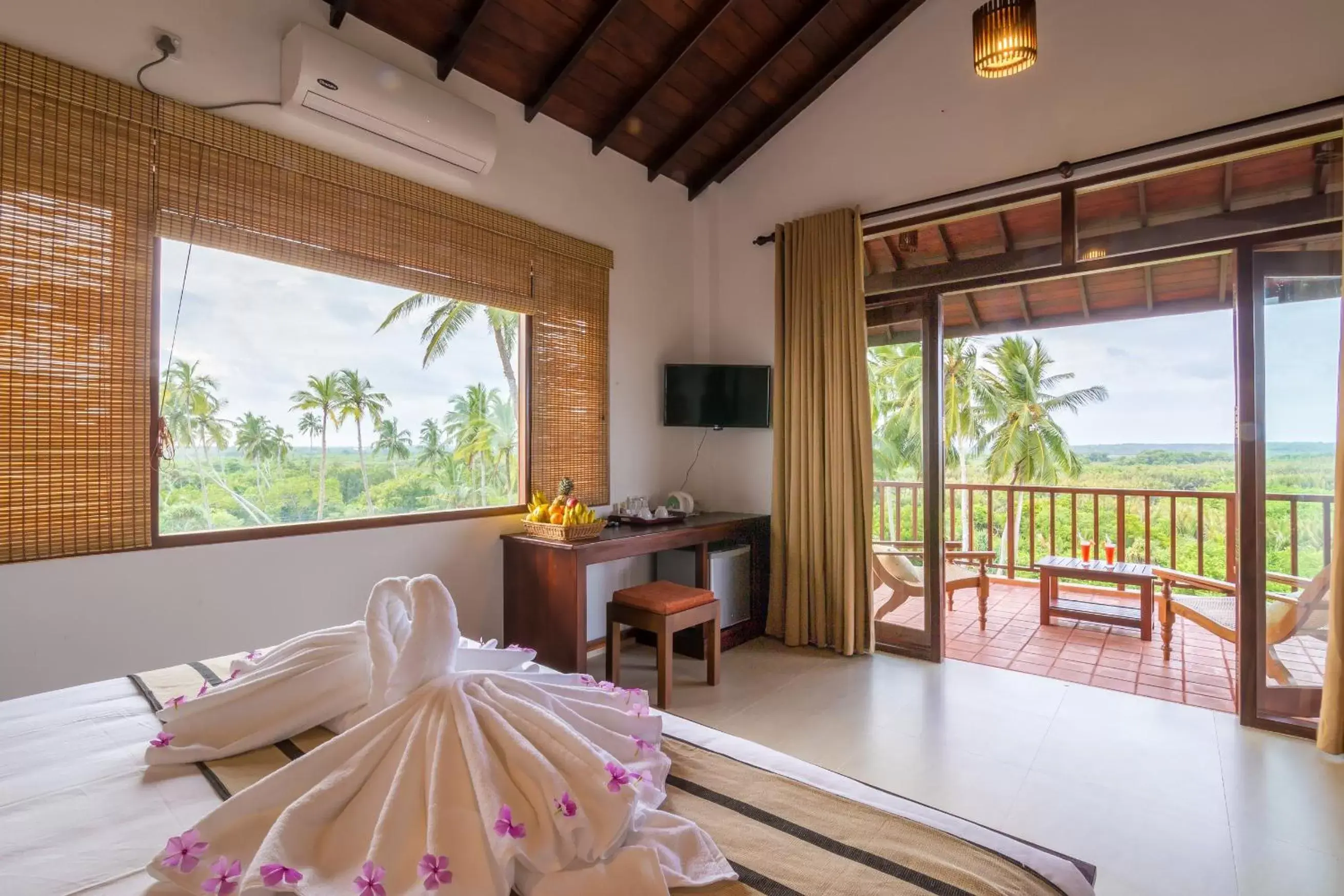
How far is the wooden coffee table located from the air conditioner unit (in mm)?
4194

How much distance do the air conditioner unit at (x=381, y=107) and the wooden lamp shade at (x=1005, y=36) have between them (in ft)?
6.75

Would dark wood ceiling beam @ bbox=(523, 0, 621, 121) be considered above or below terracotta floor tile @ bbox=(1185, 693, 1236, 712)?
above

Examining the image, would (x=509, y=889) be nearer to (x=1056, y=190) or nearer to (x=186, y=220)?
(x=186, y=220)

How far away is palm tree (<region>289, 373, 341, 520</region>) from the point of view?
9.05 feet

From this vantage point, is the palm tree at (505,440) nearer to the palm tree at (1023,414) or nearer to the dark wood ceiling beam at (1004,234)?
the dark wood ceiling beam at (1004,234)

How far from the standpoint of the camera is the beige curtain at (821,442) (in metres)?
3.64

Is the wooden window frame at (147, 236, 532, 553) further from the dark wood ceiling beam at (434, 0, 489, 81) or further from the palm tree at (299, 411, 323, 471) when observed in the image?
the dark wood ceiling beam at (434, 0, 489, 81)

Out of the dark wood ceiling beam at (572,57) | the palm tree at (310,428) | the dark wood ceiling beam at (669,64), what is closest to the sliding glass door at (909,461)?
the dark wood ceiling beam at (669,64)

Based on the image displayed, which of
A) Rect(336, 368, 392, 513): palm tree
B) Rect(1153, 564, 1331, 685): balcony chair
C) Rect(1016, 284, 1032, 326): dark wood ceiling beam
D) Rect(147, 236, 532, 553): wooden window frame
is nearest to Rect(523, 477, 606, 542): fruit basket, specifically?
Rect(147, 236, 532, 553): wooden window frame

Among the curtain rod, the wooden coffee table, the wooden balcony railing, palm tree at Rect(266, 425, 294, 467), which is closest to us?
the curtain rod

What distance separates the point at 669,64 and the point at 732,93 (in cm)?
47

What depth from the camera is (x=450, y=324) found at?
332 cm

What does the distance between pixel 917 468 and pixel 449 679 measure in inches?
129

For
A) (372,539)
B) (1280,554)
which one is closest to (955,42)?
(1280,554)
